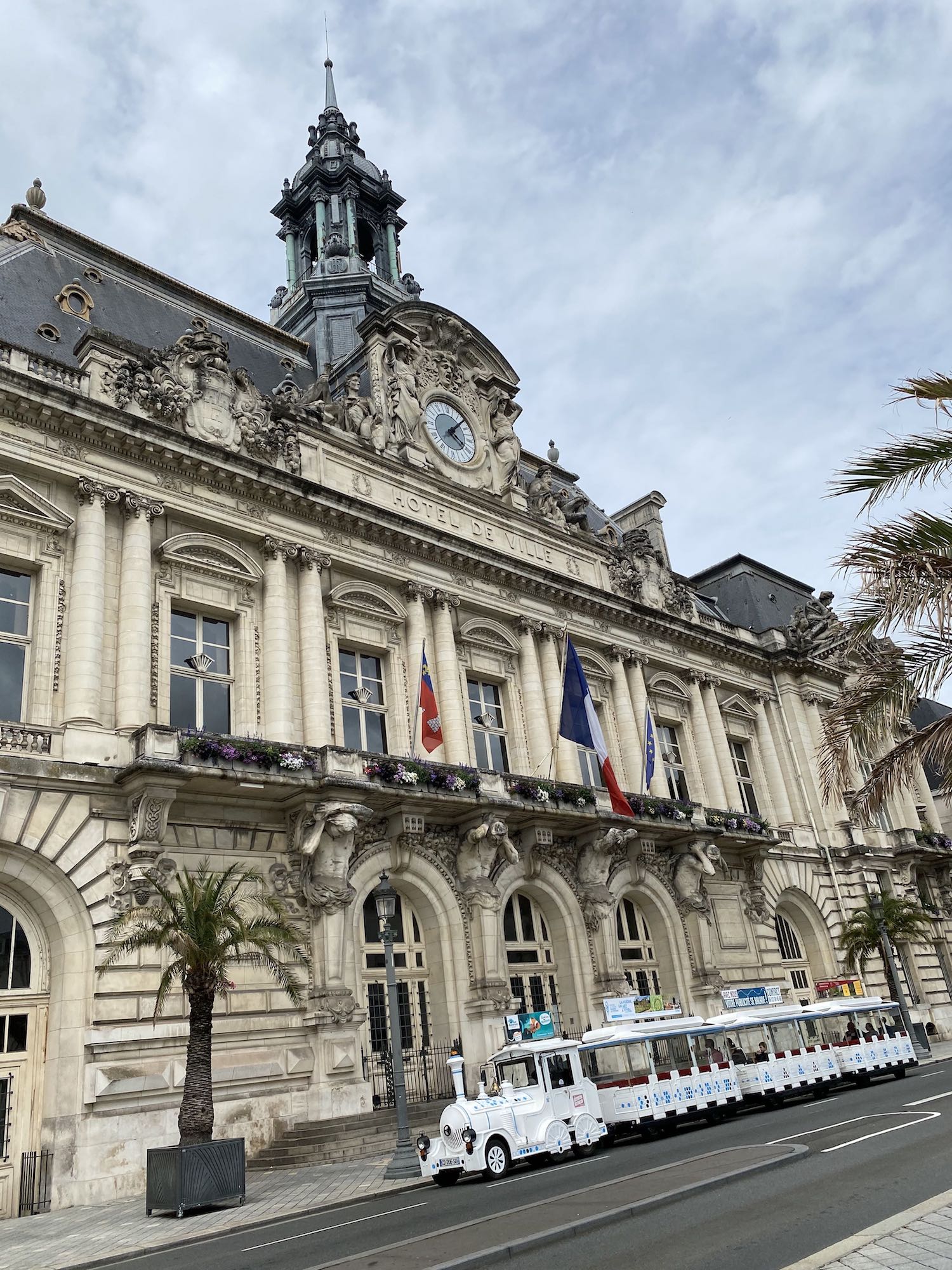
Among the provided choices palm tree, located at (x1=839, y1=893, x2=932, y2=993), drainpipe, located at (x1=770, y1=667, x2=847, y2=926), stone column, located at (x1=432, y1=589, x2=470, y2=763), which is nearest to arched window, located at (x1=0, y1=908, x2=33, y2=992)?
stone column, located at (x1=432, y1=589, x2=470, y2=763)

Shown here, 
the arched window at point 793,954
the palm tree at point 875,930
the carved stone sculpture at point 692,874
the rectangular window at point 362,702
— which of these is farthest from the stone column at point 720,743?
the rectangular window at point 362,702

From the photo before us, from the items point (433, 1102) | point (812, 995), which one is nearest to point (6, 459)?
point (433, 1102)

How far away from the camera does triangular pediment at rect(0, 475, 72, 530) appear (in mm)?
21422

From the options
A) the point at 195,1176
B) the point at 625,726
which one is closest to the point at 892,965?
A: the point at 625,726

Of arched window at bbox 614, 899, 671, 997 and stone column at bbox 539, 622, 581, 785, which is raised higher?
stone column at bbox 539, 622, 581, 785

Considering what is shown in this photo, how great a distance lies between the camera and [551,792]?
2744 centimetres

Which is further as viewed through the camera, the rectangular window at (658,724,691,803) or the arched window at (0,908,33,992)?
the rectangular window at (658,724,691,803)

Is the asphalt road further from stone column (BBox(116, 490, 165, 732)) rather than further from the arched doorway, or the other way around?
stone column (BBox(116, 490, 165, 732))

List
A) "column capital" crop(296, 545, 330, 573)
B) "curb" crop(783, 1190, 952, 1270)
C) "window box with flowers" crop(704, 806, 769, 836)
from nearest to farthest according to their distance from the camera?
1. "curb" crop(783, 1190, 952, 1270)
2. "column capital" crop(296, 545, 330, 573)
3. "window box with flowers" crop(704, 806, 769, 836)

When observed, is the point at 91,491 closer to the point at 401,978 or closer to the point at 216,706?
the point at 216,706

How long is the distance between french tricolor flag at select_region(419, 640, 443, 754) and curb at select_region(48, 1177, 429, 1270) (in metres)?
10.6

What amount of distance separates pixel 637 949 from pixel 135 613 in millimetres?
18580

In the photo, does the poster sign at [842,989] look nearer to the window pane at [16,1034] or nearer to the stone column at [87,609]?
the stone column at [87,609]

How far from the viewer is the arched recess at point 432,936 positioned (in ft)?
78.4
